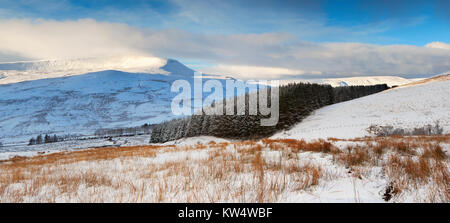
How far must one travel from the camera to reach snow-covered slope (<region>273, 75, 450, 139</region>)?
28000 mm

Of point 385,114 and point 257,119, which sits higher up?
point 385,114

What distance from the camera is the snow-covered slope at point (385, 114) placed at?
28.0 metres

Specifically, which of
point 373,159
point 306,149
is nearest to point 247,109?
point 306,149

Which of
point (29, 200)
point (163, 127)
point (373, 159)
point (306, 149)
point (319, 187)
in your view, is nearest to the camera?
point (319, 187)

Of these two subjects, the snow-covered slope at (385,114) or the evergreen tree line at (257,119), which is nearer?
the snow-covered slope at (385,114)

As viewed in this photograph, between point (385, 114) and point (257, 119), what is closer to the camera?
point (385, 114)

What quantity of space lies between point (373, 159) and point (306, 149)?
2901 mm

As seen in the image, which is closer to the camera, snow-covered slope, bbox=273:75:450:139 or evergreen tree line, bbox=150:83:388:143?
snow-covered slope, bbox=273:75:450:139

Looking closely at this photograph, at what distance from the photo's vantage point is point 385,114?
117ft
